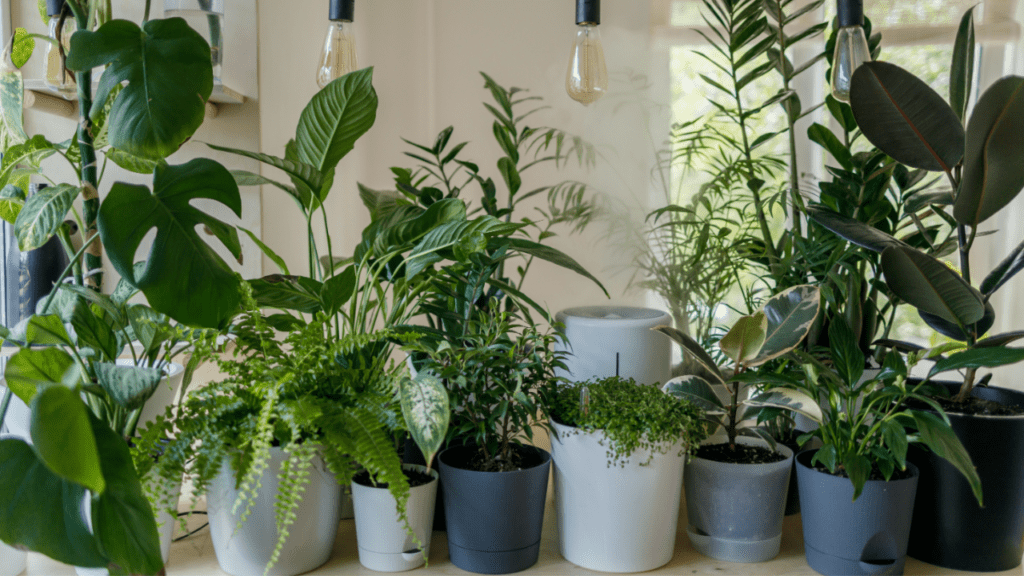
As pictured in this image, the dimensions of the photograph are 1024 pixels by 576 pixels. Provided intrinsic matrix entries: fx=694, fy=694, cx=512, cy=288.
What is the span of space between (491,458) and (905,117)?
0.67 m

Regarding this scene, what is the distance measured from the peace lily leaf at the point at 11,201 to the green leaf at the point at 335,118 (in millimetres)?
339

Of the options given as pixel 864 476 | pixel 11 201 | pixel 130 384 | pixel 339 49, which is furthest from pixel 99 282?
pixel 864 476

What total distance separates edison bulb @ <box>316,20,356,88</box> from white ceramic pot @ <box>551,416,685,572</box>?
0.62m

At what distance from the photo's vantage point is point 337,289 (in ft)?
2.93

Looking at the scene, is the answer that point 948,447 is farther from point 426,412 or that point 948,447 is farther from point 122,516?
point 122,516

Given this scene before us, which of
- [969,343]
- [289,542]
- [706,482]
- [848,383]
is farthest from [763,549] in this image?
[289,542]

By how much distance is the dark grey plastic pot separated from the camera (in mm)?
824

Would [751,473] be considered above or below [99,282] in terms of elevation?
below

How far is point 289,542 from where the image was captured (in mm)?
826

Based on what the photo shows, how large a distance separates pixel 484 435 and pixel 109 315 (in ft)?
1.56

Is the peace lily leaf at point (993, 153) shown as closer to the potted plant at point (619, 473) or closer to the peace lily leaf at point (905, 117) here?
the peace lily leaf at point (905, 117)

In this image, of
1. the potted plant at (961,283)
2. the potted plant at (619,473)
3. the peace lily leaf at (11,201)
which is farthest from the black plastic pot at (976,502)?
the peace lily leaf at (11,201)

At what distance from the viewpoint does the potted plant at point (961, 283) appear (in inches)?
32.7

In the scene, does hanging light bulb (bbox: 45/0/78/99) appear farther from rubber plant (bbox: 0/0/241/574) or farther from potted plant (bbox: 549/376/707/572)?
potted plant (bbox: 549/376/707/572)
